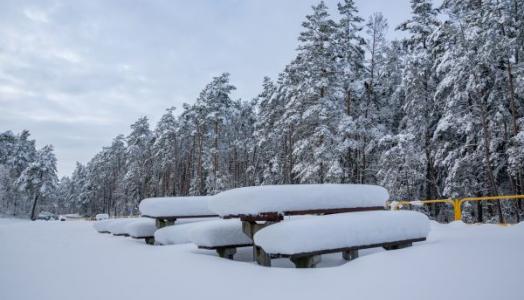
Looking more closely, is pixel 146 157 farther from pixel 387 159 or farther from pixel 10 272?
pixel 10 272

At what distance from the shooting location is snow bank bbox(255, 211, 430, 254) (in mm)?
5141

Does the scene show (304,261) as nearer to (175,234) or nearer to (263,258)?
(263,258)

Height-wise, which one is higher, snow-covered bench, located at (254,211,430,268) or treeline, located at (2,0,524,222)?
treeline, located at (2,0,524,222)

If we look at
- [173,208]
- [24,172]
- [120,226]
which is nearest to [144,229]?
[173,208]

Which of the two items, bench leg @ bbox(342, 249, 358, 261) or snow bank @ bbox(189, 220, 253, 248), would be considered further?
snow bank @ bbox(189, 220, 253, 248)

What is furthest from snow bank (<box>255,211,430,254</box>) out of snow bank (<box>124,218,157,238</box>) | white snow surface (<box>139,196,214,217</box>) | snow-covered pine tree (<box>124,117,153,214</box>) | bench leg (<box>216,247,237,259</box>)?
snow-covered pine tree (<box>124,117,153,214</box>)

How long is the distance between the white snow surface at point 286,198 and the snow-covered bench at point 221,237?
0.69m

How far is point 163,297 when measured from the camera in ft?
14.0

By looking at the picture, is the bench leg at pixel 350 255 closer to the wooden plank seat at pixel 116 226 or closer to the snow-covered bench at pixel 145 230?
the snow-covered bench at pixel 145 230

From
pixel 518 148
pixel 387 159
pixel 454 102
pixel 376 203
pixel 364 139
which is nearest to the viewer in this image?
pixel 376 203

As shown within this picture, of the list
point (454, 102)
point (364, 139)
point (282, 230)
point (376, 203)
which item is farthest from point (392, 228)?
point (364, 139)

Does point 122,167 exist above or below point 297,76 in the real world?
below

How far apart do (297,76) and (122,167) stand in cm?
4575

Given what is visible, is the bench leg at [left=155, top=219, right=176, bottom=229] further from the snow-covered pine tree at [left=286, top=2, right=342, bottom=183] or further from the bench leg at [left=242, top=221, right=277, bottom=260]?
the snow-covered pine tree at [left=286, top=2, right=342, bottom=183]
